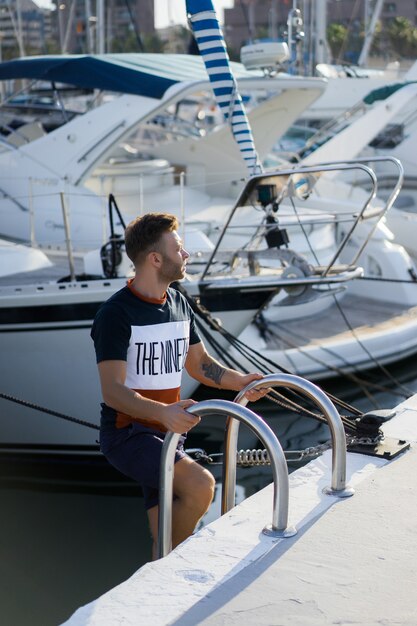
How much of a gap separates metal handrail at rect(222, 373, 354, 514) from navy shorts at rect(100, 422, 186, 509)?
7.9 inches

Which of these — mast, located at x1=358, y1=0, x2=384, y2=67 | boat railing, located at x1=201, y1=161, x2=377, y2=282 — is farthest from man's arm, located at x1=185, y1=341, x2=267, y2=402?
mast, located at x1=358, y1=0, x2=384, y2=67

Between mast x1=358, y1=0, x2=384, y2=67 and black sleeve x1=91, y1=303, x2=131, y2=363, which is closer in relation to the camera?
black sleeve x1=91, y1=303, x2=131, y2=363

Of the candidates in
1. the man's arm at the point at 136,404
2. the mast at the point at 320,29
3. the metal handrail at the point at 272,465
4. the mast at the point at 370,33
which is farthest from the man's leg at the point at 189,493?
the mast at the point at 370,33

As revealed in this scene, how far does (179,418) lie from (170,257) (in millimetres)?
693

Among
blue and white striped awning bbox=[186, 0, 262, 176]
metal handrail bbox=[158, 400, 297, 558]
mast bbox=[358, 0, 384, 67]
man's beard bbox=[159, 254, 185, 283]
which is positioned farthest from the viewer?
mast bbox=[358, 0, 384, 67]

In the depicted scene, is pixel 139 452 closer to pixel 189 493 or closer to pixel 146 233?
pixel 189 493

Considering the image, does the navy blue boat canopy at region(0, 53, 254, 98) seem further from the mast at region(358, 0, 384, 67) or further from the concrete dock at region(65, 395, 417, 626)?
the mast at region(358, 0, 384, 67)

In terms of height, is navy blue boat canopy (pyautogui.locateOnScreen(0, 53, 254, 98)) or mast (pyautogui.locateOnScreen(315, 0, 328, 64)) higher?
mast (pyautogui.locateOnScreen(315, 0, 328, 64))

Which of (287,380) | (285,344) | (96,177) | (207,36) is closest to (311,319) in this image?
(285,344)

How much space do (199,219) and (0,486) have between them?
5.05 metres

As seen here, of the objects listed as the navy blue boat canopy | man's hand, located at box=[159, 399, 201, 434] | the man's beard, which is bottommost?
man's hand, located at box=[159, 399, 201, 434]

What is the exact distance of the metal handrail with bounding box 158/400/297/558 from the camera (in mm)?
3016

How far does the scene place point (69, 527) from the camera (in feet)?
23.0

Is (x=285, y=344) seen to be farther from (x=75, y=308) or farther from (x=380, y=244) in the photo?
(x=75, y=308)
